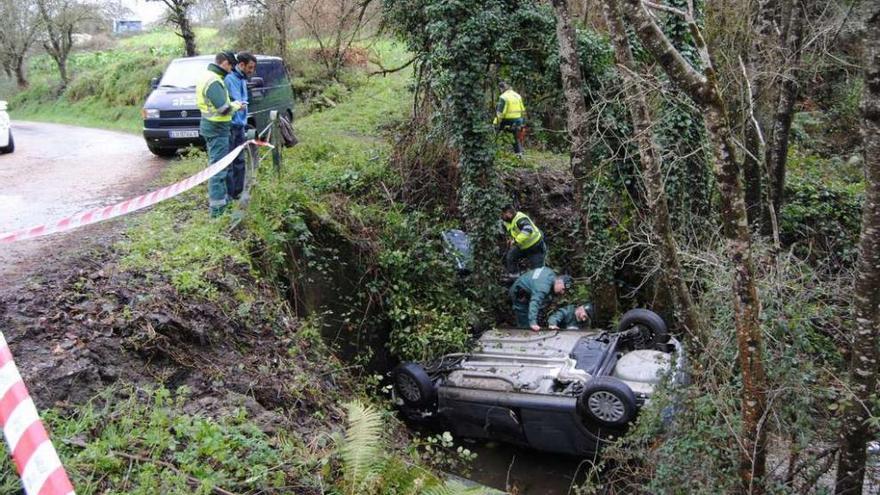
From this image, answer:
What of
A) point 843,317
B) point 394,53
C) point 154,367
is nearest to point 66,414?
point 154,367

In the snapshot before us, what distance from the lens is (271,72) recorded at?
1514cm

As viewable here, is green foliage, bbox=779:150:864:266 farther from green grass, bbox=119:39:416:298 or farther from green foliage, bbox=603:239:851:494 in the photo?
green grass, bbox=119:39:416:298

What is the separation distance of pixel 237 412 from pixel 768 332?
4.79m

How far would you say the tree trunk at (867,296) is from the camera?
16.1 ft

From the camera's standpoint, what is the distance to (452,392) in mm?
8727

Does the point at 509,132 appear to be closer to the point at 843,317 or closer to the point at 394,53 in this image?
the point at 843,317

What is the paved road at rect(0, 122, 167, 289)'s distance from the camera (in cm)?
761

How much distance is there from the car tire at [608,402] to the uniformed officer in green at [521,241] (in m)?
4.02

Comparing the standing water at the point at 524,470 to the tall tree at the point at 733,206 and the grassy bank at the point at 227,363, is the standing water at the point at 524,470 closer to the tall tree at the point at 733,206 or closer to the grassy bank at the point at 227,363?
the grassy bank at the point at 227,363

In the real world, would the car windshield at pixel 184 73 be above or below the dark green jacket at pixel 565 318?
above

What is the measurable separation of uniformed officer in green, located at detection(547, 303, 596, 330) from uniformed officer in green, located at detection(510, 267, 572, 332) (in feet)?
0.87

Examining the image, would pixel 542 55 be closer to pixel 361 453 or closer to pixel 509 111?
pixel 509 111

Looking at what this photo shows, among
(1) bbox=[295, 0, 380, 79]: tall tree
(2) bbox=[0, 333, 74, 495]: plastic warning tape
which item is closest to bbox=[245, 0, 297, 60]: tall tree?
(1) bbox=[295, 0, 380, 79]: tall tree

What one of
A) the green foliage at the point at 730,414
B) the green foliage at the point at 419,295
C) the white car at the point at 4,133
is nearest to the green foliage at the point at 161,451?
the green foliage at the point at 730,414
